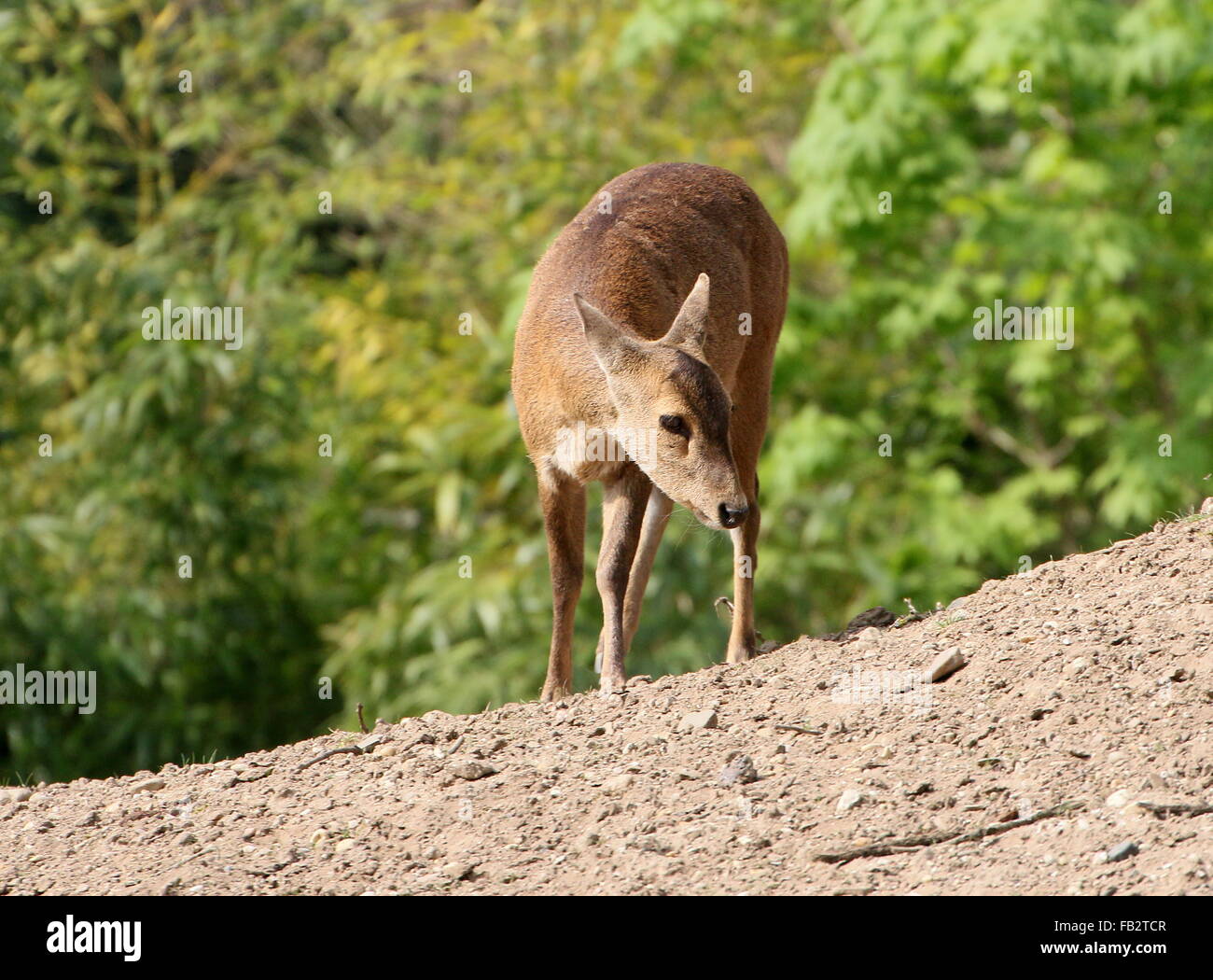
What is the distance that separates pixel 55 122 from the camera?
42.0ft

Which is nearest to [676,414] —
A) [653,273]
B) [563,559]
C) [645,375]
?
[645,375]

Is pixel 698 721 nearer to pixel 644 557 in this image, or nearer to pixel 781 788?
pixel 781 788

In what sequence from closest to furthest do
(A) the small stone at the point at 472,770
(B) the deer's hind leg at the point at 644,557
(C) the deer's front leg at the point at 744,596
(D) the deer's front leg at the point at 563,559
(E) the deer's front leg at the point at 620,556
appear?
1. (A) the small stone at the point at 472,770
2. (E) the deer's front leg at the point at 620,556
3. (D) the deer's front leg at the point at 563,559
4. (C) the deer's front leg at the point at 744,596
5. (B) the deer's hind leg at the point at 644,557

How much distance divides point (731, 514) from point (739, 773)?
1186mm

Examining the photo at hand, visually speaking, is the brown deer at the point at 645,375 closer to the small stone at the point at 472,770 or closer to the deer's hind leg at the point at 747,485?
the deer's hind leg at the point at 747,485

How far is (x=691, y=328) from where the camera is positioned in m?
5.95

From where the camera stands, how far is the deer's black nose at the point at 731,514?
5672 mm

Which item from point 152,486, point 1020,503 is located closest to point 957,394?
point 1020,503

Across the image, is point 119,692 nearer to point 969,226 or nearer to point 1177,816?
point 969,226

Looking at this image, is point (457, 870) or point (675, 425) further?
point (675, 425)

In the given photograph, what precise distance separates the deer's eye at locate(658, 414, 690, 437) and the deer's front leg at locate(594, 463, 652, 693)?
39 centimetres

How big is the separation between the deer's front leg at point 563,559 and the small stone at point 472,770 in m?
1.22

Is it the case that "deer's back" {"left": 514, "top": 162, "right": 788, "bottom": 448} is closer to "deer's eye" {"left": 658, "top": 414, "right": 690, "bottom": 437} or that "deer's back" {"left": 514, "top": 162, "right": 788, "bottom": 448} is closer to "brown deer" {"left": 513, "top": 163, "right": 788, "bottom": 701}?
"brown deer" {"left": 513, "top": 163, "right": 788, "bottom": 701}

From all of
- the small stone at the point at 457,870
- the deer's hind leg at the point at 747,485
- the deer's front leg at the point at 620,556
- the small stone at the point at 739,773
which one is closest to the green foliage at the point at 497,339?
the deer's hind leg at the point at 747,485
